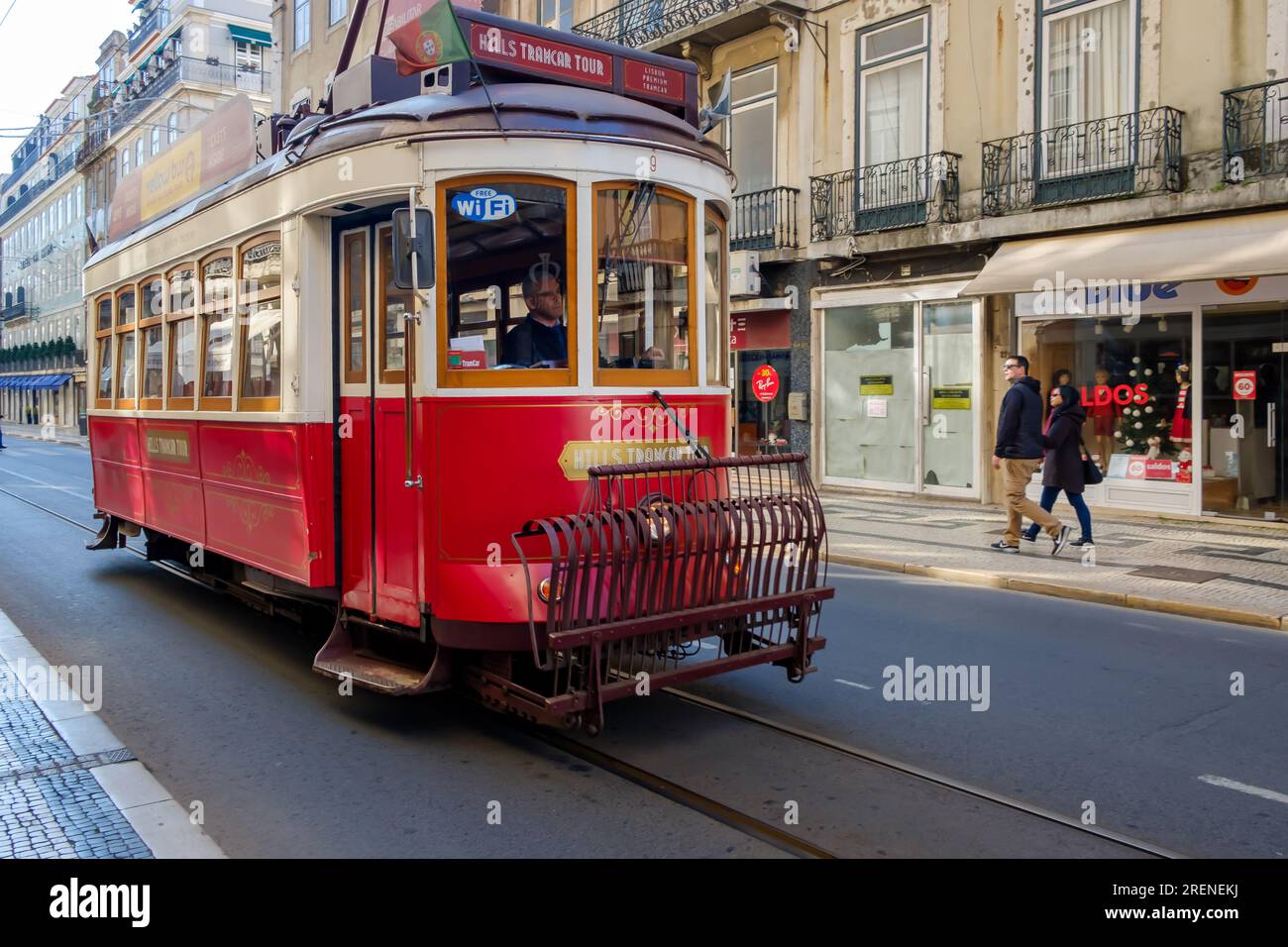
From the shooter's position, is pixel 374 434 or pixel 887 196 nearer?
pixel 374 434

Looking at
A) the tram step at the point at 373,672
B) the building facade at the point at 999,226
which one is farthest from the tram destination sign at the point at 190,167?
the building facade at the point at 999,226

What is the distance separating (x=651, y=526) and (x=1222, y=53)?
37.9 ft

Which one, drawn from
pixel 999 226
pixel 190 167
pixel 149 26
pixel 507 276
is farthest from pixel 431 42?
pixel 149 26

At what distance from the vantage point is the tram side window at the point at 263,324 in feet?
21.0

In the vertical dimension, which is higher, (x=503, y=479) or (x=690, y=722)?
(x=503, y=479)

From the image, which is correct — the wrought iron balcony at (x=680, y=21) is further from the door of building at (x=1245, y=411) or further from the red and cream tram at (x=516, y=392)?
the red and cream tram at (x=516, y=392)

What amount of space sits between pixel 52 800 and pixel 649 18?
63.4 feet

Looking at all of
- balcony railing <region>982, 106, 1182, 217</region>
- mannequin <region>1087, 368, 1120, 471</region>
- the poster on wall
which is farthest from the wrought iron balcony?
mannequin <region>1087, 368, 1120, 471</region>

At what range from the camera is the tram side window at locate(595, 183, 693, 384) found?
5590 millimetres

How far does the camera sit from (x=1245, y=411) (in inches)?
521

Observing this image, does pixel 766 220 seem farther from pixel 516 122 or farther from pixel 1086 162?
pixel 516 122

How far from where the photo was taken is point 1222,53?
1295cm
